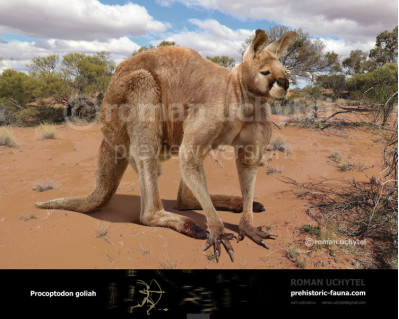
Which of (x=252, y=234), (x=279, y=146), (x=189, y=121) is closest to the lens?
(x=189, y=121)

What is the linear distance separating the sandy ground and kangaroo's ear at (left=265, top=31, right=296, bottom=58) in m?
2.42

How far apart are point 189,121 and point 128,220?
6.15ft

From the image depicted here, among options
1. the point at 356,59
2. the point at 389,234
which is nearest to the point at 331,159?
the point at 389,234

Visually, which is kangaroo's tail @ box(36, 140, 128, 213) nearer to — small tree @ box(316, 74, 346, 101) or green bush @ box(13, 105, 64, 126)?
green bush @ box(13, 105, 64, 126)

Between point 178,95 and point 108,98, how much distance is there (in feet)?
3.60

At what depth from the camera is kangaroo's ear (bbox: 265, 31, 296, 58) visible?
374 cm

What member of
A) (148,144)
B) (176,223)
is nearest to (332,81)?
(148,144)

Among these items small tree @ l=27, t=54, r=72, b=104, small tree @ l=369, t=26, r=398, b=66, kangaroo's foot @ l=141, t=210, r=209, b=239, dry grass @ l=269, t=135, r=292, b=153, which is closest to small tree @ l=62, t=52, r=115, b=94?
small tree @ l=27, t=54, r=72, b=104

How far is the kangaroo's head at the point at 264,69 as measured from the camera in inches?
136

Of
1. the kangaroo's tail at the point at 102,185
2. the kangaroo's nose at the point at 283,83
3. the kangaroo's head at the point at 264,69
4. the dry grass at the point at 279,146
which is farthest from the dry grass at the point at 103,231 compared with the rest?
the dry grass at the point at 279,146

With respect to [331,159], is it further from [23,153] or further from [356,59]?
[356,59]

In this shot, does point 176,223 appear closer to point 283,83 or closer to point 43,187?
point 283,83

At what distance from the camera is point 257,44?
3.59m
